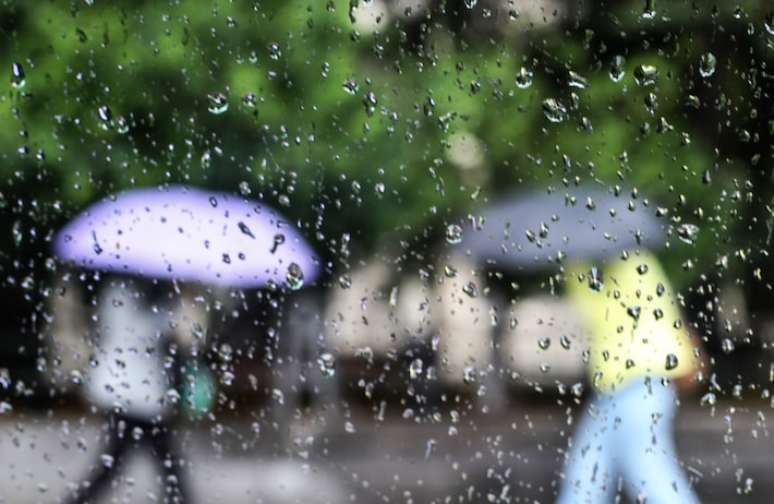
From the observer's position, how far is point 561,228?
95cm

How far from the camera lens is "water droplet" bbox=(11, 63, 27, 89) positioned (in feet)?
2.91

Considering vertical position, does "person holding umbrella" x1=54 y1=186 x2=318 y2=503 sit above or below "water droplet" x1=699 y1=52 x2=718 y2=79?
below

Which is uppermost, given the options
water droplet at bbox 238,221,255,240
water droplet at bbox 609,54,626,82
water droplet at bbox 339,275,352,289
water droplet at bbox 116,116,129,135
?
water droplet at bbox 609,54,626,82

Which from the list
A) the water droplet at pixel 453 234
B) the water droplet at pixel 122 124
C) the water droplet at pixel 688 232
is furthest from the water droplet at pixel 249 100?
the water droplet at pixel 688 232

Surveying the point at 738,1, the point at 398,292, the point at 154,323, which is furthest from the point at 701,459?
the point at 154,323

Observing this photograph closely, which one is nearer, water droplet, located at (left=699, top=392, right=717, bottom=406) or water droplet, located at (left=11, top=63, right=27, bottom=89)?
water droplet, located at (left=11, top=63, right=27, bottom=89)

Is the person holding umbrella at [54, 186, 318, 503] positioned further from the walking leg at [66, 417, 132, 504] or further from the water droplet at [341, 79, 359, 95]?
the water droplet at [341, 79, 359, 95]

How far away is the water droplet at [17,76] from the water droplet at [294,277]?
1.01ft

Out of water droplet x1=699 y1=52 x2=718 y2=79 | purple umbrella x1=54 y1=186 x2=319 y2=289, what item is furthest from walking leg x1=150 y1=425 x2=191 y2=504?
water droplet x1=699 y1=52 x2=718 y2=79

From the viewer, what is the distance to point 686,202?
96cm

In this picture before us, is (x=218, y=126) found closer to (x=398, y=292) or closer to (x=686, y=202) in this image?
(x=398, y=292)

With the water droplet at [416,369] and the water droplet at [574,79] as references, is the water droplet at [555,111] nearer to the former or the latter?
the water droplet at [574,79]

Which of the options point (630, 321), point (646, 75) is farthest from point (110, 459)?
point (646, 75)

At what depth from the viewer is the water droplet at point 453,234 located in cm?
94
